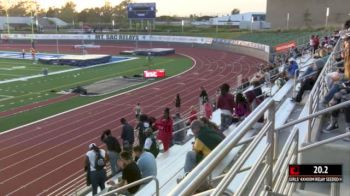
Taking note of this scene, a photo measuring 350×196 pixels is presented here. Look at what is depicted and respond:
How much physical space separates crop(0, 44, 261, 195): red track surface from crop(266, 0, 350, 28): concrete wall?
35.7 metres

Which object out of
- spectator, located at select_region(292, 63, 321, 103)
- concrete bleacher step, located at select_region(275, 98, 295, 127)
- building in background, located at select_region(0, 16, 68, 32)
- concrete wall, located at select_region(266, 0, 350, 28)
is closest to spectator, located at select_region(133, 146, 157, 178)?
concrete bleacher step, located at select_region(275, 98, 295, 127)

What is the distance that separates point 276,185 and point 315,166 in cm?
51

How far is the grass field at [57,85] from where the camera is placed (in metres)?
22.2

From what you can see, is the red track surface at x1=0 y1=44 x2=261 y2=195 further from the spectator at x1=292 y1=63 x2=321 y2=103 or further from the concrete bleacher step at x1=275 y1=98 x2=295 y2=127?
the spectator at x1=292 y1=63 x2=321 y2=103

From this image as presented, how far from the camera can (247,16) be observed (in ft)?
364

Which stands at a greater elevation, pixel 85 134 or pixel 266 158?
pixel 266 158

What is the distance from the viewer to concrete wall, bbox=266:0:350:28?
2454 inches

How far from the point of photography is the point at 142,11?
53.7 meters

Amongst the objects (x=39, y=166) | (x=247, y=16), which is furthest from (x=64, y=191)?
(x=247, y=16)

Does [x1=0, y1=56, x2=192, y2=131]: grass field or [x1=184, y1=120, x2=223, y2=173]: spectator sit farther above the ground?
[x1=184, y1=120, x2=223, y2=173]: spectator

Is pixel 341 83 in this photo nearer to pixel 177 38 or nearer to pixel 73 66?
pixel 73 66

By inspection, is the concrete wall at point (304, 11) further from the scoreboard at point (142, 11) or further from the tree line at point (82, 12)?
the tree line at point (82, 12)

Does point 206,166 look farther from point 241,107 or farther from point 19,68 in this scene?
point 19,68

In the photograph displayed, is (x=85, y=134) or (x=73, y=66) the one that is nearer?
(x=85, y=134)
